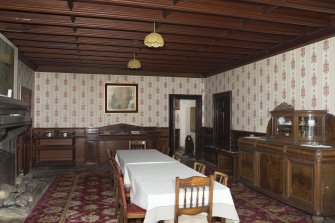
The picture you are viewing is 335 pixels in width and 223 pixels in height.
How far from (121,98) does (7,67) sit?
4366 mm

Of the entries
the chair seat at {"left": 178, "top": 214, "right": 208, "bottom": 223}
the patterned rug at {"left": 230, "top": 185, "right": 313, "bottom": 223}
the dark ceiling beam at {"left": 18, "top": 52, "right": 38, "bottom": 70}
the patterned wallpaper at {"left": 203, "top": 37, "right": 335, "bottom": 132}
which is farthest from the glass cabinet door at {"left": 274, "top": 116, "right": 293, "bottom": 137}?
the dark ceiling beam at {"left": 18, "top": 52, "right": 38, "bottom": 70}

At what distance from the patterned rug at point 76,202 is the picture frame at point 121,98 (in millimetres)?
3034

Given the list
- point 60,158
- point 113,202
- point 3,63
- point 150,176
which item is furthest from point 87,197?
point 60,158

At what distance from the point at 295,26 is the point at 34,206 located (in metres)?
5.67

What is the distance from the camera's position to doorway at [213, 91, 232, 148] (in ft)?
29.1

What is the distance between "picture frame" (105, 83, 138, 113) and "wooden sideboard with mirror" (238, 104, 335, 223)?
4.60 meters

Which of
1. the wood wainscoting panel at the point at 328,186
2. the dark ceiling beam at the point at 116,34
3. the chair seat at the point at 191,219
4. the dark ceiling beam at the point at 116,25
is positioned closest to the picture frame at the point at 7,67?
the dark ceiling beam at the point at 116,34

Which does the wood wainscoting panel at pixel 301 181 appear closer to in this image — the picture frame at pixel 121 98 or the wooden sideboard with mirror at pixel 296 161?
the wooden sideboard with mirror at pixel 296 161

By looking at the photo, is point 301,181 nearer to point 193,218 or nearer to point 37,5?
point 193,218

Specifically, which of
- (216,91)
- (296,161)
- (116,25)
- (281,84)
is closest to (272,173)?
(296,161)

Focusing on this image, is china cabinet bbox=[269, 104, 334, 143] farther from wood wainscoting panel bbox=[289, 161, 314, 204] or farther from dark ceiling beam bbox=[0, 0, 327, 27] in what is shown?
dark ceiling beam bbox=[0, 0, 327, 27]

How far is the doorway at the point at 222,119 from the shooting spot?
29.1ft

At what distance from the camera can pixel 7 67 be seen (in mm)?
5953

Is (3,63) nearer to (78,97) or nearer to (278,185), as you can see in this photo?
(78,97)
